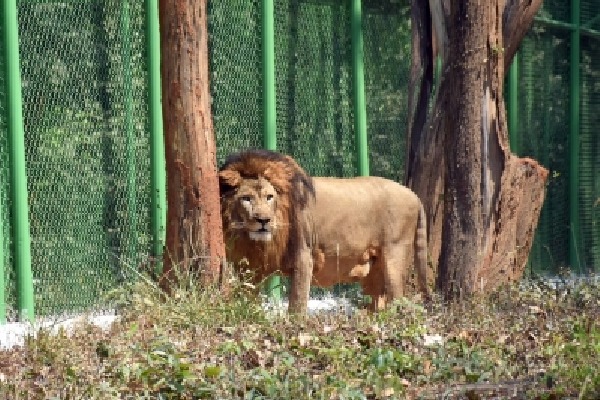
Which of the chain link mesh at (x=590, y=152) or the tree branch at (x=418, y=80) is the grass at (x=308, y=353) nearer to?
the tree branch at (x=418, y=80)

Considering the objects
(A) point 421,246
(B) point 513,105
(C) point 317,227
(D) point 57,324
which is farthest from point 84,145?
(B) point 513,105

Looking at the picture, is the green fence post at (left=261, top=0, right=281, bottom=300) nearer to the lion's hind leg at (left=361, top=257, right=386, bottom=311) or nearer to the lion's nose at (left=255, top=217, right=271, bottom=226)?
the lion's hind leg at (left=361, top=257, right=386, bottom=311)

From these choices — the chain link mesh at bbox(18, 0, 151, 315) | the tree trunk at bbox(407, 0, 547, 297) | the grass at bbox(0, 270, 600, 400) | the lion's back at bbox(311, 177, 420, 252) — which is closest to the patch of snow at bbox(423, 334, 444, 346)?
the grass at bbox(0, 270, 600, 400)

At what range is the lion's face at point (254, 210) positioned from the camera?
8945mm

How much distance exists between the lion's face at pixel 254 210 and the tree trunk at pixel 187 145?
0.53 meters

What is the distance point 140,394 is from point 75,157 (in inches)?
152

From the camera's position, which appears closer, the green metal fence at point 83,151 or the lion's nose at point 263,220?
the lion's nose at point 263,220

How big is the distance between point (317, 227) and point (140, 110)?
1662mm

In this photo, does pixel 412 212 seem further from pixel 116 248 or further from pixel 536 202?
pixel 116 248

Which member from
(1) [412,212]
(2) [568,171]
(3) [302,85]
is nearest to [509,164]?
(1) [412,212]

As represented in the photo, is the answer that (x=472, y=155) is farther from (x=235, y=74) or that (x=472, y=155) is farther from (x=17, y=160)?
(x=17, y=160)

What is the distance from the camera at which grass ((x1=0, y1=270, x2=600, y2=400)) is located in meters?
5.97

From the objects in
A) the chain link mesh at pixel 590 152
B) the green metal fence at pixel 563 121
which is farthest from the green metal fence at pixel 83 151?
the chain link mesh at pixel 590 152

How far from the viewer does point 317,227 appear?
377 inches
